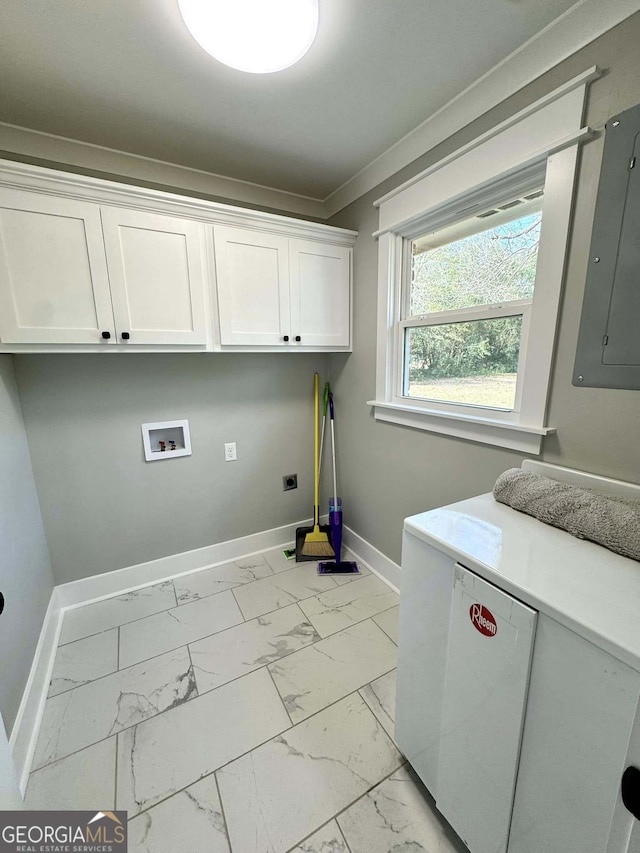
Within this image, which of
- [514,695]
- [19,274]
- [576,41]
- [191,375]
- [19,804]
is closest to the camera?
[514,695]

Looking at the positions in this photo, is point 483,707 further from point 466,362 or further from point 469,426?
point 466,362

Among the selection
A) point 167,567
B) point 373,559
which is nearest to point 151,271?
point 167,567

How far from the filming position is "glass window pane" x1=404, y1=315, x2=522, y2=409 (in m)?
1.35

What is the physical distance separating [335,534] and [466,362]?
4.59 feet

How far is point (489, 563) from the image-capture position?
0.76 m

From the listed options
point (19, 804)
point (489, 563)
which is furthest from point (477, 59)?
point (19, 804)

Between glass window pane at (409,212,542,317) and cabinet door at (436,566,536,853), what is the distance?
112 centimetres

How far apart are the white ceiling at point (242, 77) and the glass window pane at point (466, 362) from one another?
88 cm

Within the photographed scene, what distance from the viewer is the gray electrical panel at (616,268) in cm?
91

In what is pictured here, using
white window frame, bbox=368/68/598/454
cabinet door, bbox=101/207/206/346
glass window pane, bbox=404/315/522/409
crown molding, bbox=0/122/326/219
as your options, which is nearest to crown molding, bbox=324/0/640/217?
white window frame, bbox=368/68/598/454

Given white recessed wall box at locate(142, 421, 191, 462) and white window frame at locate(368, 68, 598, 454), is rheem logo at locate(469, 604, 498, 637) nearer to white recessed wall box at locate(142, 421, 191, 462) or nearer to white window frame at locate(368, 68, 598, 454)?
white window frame at locate(368, 68, 598, 454)

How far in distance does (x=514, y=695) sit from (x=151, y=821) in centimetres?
114

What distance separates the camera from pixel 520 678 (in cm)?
68

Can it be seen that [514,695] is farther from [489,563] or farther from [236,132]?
[236,132]
